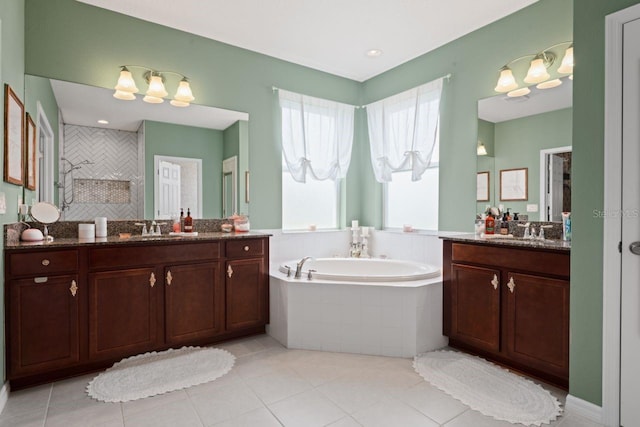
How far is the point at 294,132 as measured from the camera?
12.8 feet

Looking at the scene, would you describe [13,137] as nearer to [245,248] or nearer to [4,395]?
[4,395]

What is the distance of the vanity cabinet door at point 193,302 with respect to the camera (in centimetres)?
273

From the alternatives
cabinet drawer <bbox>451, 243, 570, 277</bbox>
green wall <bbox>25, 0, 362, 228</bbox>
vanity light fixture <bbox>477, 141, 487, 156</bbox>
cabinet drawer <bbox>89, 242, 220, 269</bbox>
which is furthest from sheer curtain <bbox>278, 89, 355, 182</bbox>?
cabinet drawer <bbox>451, 243, 570, 277</bbox>

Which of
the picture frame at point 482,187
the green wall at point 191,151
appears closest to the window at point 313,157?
the green wall at point 191,151

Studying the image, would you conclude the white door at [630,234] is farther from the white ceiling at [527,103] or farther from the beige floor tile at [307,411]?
the beige floor tile at [307,411]

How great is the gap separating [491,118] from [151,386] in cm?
336

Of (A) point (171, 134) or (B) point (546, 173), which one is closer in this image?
(B) point (546, 173)

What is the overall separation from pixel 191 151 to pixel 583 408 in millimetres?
3383

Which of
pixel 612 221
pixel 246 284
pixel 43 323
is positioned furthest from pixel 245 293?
pixel 612 221

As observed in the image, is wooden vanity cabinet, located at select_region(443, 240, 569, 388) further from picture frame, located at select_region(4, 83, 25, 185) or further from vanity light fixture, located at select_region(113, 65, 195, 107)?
picture frame, located at select_region(4, 83, 25, 185)

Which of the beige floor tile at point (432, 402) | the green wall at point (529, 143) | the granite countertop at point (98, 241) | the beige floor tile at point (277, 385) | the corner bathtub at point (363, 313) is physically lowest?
the beige floor tile at point (277, 385)

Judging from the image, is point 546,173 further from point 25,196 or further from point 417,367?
point 25,196

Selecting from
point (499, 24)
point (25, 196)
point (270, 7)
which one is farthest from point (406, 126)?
point (25, 196)

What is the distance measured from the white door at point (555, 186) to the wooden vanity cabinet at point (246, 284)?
2.33 m
